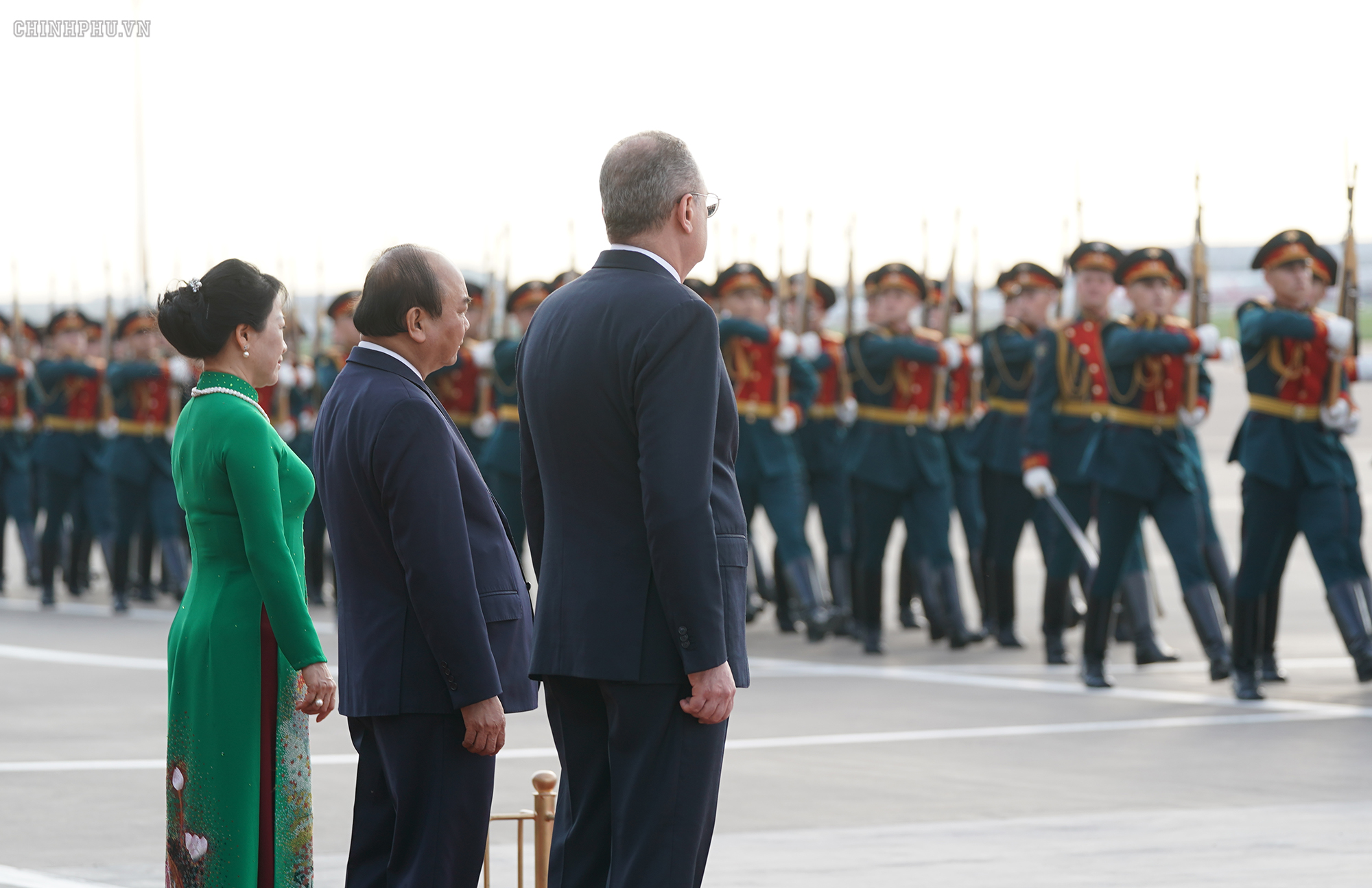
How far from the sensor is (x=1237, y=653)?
358 inches

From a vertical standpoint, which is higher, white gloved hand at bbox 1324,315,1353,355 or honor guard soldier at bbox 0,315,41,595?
white gloved hand at bbox 1324,315,1353,355

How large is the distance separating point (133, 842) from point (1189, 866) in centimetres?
309

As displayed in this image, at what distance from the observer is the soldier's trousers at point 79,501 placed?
598 inches

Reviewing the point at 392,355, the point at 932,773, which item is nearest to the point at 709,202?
the point at 392,355

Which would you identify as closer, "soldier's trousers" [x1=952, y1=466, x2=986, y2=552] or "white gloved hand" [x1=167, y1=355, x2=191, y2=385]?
"soldier's trousers" [x1=952, y1=466, x2=986, y2=552]

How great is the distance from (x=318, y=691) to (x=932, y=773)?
370cm

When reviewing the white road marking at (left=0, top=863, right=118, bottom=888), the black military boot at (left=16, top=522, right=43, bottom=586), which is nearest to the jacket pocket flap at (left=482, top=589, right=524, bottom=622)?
the white road marking at (left=0, top=863, right=118, bottom=888)

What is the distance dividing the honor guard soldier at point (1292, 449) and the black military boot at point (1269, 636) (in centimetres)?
6

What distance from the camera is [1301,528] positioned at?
30.2 ft

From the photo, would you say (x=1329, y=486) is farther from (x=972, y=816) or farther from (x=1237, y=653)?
(x=972, y=816)

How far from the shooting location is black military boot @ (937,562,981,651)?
1141cm

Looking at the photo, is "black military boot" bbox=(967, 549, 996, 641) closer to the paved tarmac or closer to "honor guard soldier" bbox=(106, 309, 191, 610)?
the paved tarmac

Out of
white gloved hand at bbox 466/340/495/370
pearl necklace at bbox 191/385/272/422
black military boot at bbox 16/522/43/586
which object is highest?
white gloved hand at bbox 466/340/495/370

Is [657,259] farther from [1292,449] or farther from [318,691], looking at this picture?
[1292,449]
